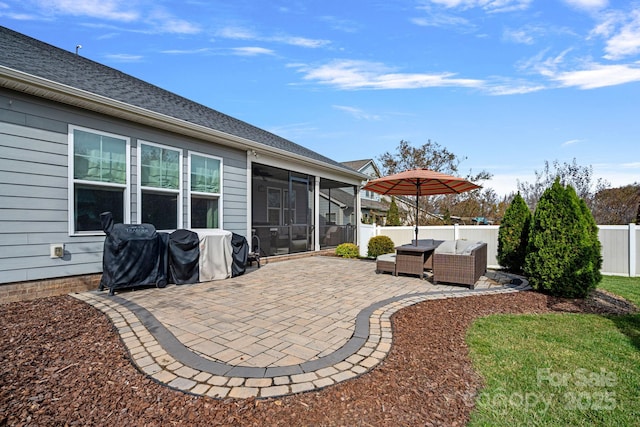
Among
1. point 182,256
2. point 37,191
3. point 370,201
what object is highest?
point 370,201

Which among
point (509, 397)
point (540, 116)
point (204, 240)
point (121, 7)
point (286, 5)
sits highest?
point (286, 5)

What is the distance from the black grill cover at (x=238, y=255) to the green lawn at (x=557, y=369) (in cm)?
461

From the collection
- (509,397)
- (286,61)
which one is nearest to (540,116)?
(286,61)

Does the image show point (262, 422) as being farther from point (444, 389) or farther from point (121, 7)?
point (121, 7)

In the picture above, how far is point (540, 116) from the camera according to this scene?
36.8 feet

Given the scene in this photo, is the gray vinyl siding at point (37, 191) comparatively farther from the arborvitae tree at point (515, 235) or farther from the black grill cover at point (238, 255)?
the arborvitae tree at point (515, 235)

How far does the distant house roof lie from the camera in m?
4.39

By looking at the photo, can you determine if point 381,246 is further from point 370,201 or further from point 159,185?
point 370,201

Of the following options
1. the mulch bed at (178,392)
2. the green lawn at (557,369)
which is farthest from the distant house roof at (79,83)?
the green lawn at (557,369)

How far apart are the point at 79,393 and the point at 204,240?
150 inches

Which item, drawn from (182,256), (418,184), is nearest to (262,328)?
(182,256)

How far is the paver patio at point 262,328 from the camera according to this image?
7.80 ft

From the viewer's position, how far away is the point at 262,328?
3.42 m

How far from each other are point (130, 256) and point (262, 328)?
2991 millimetres
